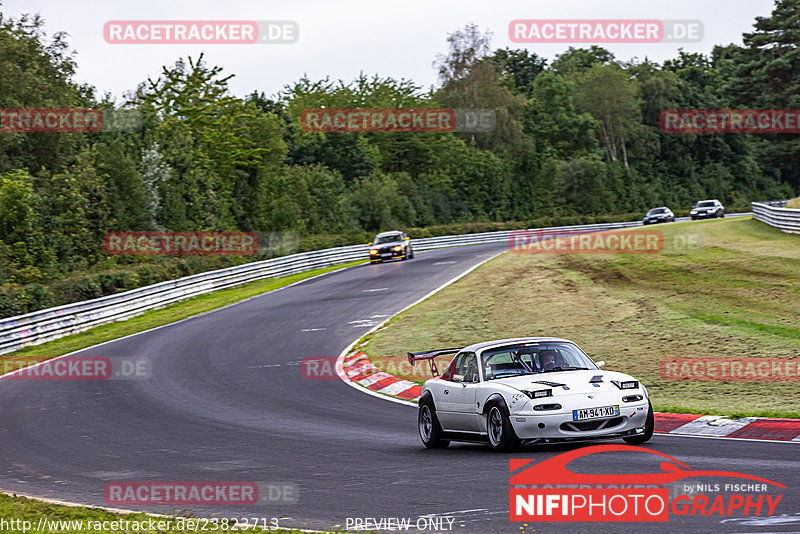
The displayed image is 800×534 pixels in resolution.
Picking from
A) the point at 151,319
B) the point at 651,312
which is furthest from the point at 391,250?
the point at 651,312

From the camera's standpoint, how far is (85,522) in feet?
26.2

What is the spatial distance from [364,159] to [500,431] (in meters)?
74.0

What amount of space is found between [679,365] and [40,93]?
47.6 meters

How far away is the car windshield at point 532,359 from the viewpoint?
438 inches

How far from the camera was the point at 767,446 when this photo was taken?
9930 millimetres

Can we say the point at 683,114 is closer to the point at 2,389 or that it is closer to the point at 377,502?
the point at 2,389

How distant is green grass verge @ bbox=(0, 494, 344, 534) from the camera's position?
24.9 ft

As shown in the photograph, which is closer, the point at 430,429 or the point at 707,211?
the point at 430,429

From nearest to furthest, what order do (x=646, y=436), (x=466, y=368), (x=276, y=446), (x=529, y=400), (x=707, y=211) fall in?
1. (x=529, y=400)
2. (x=646, y=436)
3. (x=466, y=368)
4. (x=276, y=446)
5. (x=707, y=211)

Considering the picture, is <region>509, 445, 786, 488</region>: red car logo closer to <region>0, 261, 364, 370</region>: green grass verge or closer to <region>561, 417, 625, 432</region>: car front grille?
<region>561, 417, 625, 432</region>: car front grille

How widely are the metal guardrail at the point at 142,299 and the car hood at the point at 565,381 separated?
72.2ft

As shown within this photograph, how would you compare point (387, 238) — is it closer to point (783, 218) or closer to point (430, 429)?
point (783, 218)

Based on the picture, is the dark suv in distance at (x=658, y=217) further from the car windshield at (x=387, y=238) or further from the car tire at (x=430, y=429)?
the car tire at (x=430, y=429)

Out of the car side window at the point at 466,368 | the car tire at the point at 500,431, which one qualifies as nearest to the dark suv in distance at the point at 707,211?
the car side window at the point at 466,368
